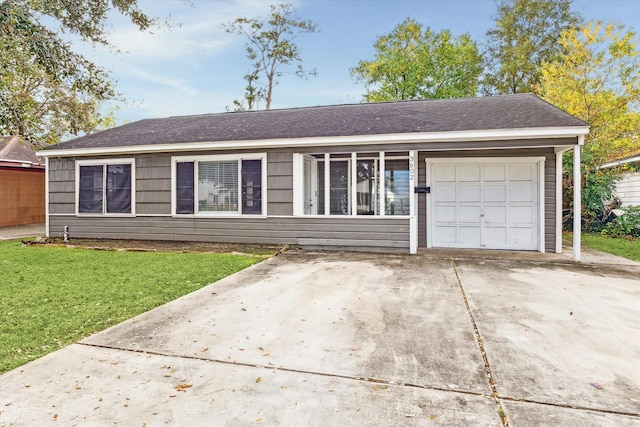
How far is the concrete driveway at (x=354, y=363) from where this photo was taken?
2.11m

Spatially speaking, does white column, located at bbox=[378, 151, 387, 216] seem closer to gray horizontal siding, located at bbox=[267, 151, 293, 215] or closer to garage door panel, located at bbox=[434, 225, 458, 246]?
garage door panel, located at bbox=[434, 225, 458, 246]

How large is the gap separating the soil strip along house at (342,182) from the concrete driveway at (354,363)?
3.28 meters

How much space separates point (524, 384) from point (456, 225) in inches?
247

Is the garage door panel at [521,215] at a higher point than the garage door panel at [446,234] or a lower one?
higher

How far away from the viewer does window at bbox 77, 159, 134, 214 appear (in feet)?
30.0

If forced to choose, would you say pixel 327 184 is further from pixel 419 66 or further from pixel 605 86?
pixel 419 66

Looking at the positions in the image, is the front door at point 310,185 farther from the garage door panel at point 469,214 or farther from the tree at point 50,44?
the tree at point 50,44

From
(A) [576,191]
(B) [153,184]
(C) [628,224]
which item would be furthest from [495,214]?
(B) [153,184]

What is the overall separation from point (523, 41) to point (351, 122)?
1947cm

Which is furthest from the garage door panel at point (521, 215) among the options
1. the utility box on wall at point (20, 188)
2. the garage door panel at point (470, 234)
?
the utility box on wall at point (20, 188)

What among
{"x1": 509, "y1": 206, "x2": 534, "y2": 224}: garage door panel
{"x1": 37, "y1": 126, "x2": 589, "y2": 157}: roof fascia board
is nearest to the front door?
{"x1": 37, "y1": 126, "x2": 589, "y2": 157}: roof fascia board

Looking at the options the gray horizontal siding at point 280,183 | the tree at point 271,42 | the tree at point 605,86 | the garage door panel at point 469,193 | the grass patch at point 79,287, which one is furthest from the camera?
the tree at point 271,42

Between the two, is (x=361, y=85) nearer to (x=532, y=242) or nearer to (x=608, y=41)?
(x=608, y=41)

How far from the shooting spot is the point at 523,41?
22250mm
